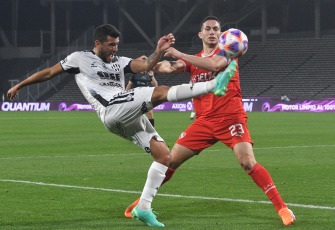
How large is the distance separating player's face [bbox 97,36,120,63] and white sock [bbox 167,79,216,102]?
107 centimetres

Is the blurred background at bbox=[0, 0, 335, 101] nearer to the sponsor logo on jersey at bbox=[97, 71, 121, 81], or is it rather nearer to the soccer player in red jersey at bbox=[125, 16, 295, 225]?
the soccer player in red jersey at bbox=[125, 16, 295, 225]

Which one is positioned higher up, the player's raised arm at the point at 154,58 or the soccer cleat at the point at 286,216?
the player's raised arm at the point at 154,58

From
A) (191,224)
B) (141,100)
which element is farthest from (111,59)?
(191,224)

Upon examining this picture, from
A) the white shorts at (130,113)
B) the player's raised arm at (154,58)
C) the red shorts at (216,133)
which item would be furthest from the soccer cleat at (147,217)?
the player's raised arm at (154,58)

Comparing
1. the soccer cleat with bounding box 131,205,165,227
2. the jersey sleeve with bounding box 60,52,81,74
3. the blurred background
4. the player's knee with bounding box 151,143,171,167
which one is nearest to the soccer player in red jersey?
the player's knee with bounding box 151,143,171,167

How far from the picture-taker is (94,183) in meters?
11.0

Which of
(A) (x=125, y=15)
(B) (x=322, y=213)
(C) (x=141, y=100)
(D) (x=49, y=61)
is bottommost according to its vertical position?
(D) (x=49, y=61)

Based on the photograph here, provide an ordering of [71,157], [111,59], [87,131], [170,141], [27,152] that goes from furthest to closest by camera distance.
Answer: [87,131]
[170,141]
[27,152]
[71,157]
[111,59]

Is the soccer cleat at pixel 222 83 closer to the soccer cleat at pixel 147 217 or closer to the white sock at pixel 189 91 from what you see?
the white sock at pixel 189 91

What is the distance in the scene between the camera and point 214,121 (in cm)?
812

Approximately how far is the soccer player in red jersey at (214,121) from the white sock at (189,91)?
520mm

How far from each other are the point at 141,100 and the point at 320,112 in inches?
1474

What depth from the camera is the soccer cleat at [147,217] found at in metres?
7.42

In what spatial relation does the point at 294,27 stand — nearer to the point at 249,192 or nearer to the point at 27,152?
the point at 27,152
